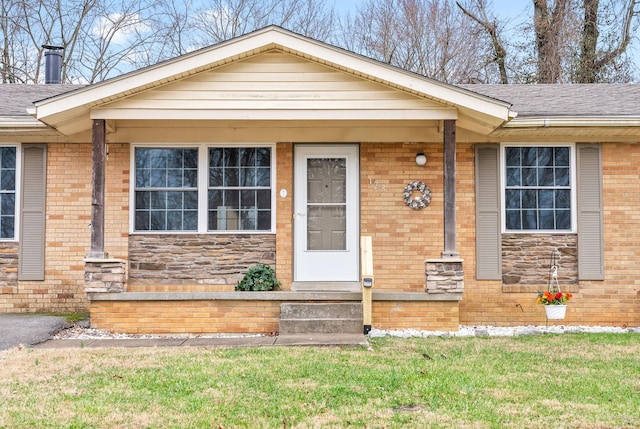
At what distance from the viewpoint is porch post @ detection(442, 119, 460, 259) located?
322 inches

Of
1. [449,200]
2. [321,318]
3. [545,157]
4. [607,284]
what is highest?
[545,157]

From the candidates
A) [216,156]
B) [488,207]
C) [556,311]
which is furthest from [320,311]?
[556,311]

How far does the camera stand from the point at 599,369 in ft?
19.5

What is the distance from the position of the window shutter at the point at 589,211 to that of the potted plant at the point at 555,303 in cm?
→ 75

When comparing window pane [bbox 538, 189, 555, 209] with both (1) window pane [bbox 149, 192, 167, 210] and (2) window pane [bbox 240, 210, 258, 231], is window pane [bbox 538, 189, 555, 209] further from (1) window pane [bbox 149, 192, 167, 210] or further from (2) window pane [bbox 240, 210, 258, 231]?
(1) window pane [bbox 149, 192, 167, 210]

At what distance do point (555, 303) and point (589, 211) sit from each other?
61.2 inches

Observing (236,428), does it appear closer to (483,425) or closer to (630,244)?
(483,425)

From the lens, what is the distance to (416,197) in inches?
369

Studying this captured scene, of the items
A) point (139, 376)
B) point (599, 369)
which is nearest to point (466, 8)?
point (599, 369)

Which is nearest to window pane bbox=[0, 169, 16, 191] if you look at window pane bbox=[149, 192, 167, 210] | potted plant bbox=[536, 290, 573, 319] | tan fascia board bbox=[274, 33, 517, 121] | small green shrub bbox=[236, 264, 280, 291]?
window pane bbox=[149, 192, 167, 210]

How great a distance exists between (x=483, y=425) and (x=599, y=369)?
230cm

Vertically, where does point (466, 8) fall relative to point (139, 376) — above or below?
above

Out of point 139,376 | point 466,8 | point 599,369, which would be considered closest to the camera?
point 139,376

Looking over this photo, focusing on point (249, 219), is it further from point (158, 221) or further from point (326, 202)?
point (158, 221)
